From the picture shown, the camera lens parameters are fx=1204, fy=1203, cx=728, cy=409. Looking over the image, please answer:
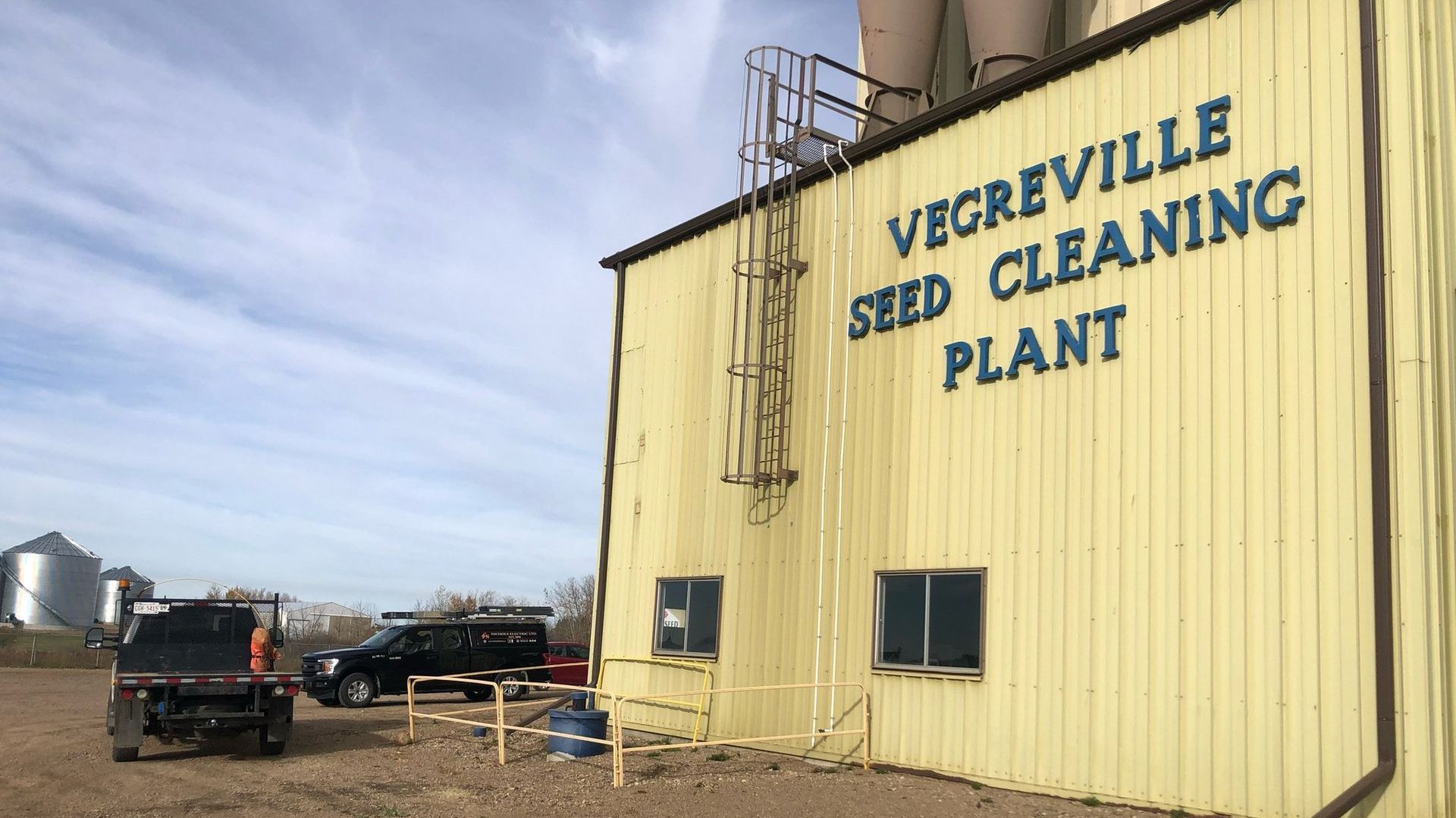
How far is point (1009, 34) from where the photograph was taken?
16062 mm

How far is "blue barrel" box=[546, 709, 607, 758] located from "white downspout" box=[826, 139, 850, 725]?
277cm

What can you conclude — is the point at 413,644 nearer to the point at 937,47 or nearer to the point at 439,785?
the point at 439,785

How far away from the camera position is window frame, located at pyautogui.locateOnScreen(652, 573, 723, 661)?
16031 mm

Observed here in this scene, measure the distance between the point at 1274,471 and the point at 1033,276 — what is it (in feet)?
11.0

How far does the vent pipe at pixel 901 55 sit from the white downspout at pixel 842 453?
111 inches

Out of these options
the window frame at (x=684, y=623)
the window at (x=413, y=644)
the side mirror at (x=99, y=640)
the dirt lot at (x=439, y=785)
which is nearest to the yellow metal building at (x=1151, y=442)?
the window frame at (x=684, y=623)

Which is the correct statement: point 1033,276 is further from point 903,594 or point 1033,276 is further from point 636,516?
point 636,516

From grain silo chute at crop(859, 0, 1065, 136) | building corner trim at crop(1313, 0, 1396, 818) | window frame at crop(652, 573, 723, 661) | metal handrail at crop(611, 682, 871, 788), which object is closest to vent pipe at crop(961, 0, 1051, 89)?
grain silo chute at crop(859, 0, 1065, 136)

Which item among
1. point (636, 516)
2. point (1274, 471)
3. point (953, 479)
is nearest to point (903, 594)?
point (953, 479)

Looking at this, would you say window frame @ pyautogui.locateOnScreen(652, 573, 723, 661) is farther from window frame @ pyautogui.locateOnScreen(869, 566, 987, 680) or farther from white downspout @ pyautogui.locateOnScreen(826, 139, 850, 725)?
window frame @ pyautogui.locateOnScreen(869, 566, 987, 680)

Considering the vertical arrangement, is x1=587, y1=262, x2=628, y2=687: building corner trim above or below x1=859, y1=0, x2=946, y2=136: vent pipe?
below

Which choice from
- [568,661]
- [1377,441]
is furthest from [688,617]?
[568,661]

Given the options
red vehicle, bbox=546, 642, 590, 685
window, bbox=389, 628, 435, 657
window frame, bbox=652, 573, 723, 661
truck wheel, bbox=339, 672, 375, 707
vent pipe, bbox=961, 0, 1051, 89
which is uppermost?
vent pipe, bbox=961, 0, 1051, 89

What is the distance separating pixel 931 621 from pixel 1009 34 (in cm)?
805
